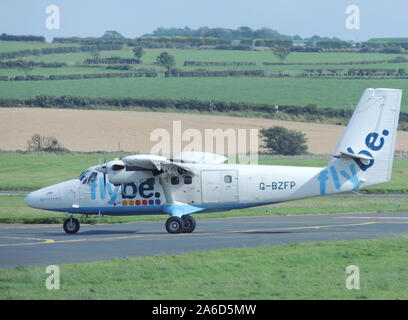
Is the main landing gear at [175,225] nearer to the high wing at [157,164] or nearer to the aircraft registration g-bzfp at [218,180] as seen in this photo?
the aircraft registration g-bzfp at [218,180]

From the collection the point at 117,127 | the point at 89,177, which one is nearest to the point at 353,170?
the point at 89,177

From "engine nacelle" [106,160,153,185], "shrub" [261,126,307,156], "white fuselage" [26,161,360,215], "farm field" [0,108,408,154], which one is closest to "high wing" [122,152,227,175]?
"white fuselage" [26,161,360,215]

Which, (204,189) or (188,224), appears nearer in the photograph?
(204,189)

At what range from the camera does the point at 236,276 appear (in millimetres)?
25516

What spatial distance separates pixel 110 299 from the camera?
72.3 feet

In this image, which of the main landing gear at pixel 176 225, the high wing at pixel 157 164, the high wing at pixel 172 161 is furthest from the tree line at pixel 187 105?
the main landing gear at pixel 176 225

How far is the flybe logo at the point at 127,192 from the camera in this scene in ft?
120

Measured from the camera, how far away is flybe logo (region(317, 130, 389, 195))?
1371 inches

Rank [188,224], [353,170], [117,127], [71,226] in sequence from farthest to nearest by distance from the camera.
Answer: [117,127], [71,226], [188,224], [353,170]

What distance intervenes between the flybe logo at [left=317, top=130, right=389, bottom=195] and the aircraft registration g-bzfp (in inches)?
1.6

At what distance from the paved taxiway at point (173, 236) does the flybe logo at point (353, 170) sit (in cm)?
203

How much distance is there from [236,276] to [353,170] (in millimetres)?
11247

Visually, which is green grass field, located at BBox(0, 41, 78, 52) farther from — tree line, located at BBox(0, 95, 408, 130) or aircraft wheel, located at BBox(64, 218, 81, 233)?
aircraft wheel, located at BBox(64, 218, 81, 233)

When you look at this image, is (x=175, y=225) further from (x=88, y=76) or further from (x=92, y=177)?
(x=88, y=76)
